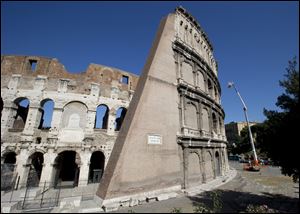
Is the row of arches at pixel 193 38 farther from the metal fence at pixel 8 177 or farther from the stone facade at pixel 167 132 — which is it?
the metal fence at pixel 8 177

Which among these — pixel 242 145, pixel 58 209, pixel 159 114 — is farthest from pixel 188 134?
pixel 242 145

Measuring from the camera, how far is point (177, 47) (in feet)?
52.3

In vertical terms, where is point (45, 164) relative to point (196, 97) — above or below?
below

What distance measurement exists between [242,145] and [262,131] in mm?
42227

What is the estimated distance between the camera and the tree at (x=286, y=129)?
25.0 ft

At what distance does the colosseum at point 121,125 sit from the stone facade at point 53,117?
0.27 ft

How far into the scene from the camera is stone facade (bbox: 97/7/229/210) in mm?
9820

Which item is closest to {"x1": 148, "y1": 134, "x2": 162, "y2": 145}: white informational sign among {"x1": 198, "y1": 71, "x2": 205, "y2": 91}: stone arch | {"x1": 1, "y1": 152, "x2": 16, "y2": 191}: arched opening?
→ {"x1": 198, "y1": 71, "x2": 205, "y2": 91}: stone arch

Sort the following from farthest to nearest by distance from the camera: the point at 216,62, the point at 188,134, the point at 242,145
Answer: the point at 242,145
the point at 216,62
the point at 188,134

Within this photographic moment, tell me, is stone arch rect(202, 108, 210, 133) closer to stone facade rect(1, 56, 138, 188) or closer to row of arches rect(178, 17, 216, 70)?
row of arches rect(178, 17, 216, 70)

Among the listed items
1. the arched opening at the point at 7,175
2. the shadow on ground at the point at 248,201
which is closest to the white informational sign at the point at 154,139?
the shadow on ground at the point at 248,201

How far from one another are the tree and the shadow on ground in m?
2.09

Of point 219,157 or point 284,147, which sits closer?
point 284,147

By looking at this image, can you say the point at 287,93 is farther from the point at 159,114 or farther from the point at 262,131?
the point at 159,114
